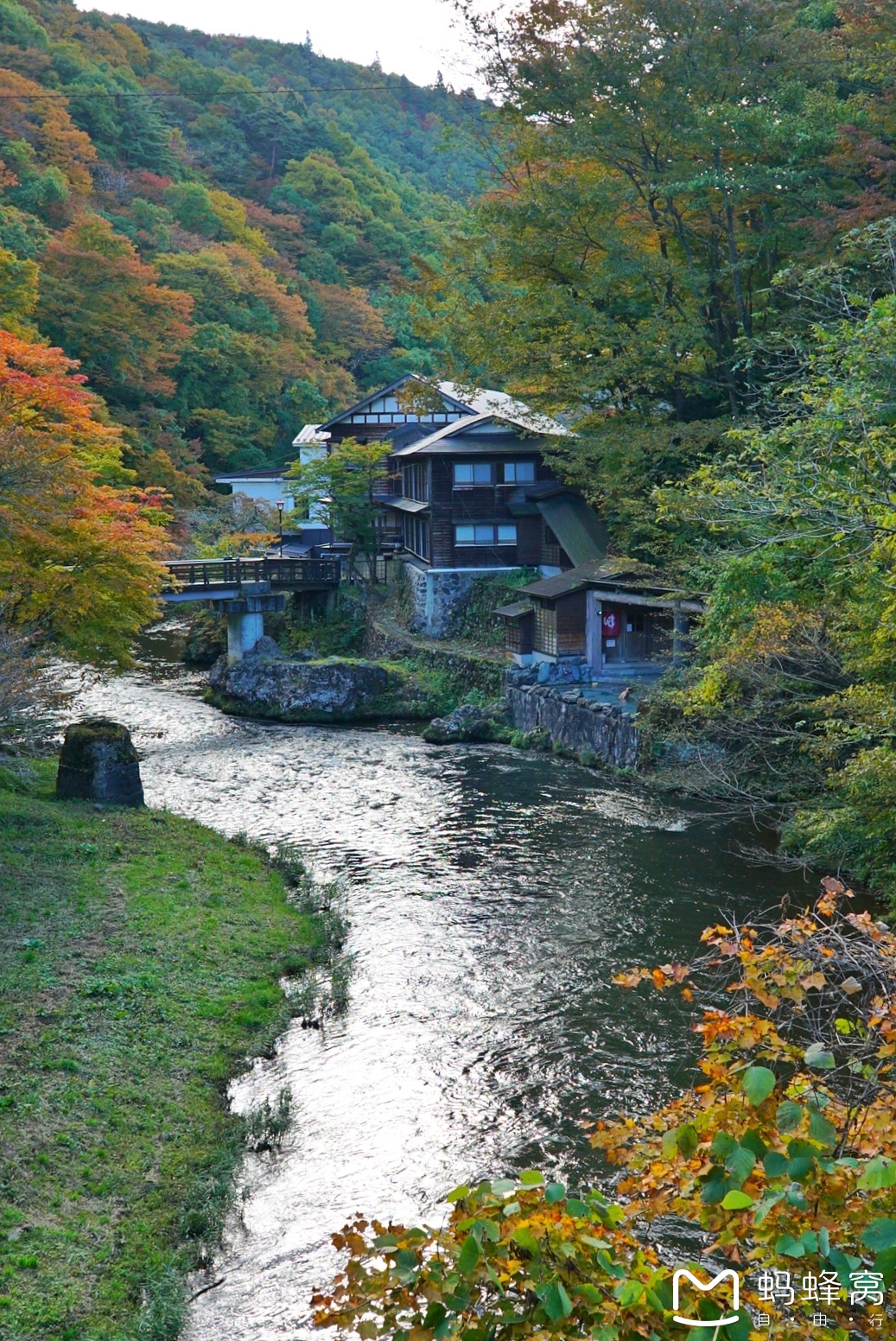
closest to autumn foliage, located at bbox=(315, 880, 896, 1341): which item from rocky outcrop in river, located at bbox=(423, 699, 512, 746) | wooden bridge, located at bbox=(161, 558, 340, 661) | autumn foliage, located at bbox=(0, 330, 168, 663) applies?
autumn foliage, located at bbox=(0, 330, 168, 663)

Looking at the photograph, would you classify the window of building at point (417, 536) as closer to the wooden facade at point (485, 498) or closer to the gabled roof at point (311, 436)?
the wooden facade at point (485, 498)

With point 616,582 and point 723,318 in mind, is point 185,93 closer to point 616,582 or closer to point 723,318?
point 723,318

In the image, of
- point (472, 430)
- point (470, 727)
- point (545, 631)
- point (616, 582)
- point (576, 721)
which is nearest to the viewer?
point (576, 721)

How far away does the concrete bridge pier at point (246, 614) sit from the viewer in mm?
34031

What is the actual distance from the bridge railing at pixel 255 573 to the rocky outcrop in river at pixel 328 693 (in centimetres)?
348

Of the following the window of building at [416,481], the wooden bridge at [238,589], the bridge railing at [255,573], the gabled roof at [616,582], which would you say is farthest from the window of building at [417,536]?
the gabled roof at [616,582]

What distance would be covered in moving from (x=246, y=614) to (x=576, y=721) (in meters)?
13.4

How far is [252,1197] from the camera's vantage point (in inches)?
357

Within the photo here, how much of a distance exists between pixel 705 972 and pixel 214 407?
4953cm

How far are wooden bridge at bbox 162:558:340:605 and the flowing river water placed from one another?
7999mm

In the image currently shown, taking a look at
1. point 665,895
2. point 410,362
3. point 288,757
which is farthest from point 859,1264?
point 410,362

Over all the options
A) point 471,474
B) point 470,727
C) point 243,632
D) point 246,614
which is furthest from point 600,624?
point 243,632

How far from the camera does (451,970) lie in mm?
13648

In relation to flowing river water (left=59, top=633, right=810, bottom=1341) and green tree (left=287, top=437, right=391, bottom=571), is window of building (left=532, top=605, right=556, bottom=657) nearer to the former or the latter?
flowing river water (left=59, top=633, right=810, bottom=1341)
